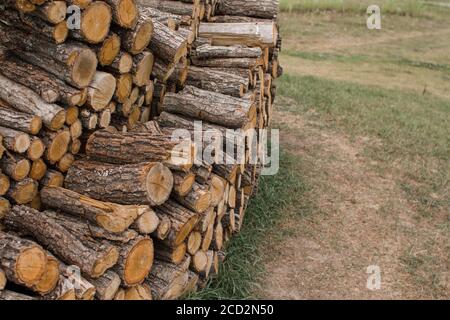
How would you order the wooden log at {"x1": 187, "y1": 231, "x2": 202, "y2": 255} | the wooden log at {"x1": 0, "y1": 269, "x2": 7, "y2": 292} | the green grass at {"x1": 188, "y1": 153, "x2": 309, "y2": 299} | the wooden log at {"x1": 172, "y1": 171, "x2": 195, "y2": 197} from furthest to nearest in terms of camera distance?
the green grass at {"x1": 188, "y1": 153, "x2": 309, "y2": 299}
the wooden log at {"x1": 187, "y1": 231, "x2": 202, "y2": 255}
the wooden log at {"x1": 172, "y1": 171, "x2": 195, "y2": 197}
the wooden log at {"x1": 0, "y1": 269, "x2": 7, "y2": 292}

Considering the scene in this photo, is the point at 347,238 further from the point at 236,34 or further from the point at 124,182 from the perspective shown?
the point at 124,182

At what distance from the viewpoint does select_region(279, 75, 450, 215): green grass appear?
27.0 feet

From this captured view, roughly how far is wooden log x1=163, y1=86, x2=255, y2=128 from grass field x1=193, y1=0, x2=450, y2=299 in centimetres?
138

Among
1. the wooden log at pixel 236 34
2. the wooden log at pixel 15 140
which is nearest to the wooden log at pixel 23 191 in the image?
the wooden log at pixel 15 140

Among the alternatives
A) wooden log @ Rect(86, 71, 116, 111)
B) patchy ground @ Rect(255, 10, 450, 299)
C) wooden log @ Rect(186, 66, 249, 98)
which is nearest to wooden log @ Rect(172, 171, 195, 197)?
wooden log @ Rect(86, 71, 116, 111)

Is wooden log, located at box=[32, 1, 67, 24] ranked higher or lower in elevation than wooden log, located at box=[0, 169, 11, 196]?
higher

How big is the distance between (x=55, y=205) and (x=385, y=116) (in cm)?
759

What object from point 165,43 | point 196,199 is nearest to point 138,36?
point 165,43

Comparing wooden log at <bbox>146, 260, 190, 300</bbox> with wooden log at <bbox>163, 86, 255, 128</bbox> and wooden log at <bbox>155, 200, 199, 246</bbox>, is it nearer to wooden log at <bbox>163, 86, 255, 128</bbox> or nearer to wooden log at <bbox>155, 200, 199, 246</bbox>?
wooden log at <bbox>155, 200, 199, 246</bbox>

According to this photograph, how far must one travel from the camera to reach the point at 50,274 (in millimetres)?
3941
